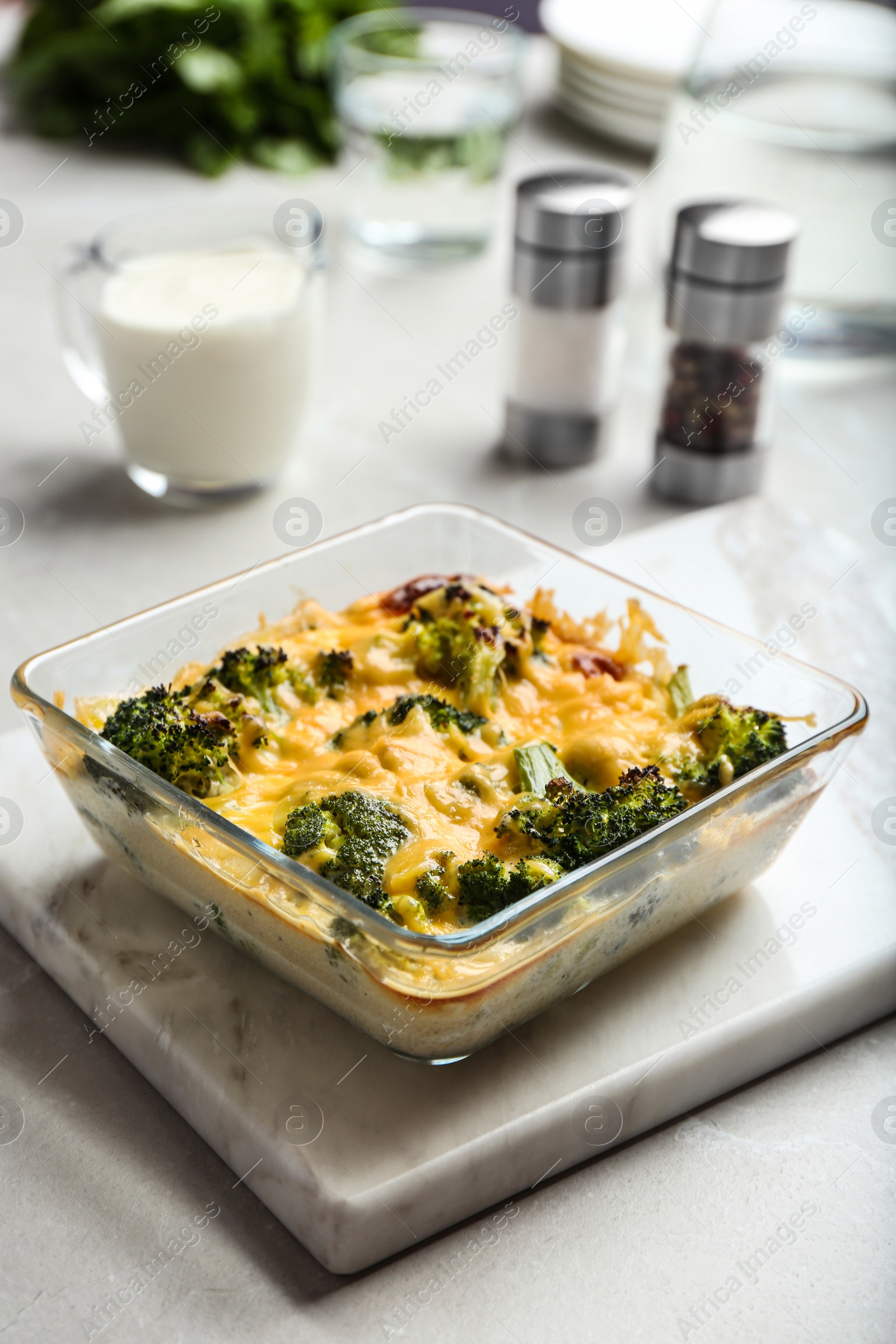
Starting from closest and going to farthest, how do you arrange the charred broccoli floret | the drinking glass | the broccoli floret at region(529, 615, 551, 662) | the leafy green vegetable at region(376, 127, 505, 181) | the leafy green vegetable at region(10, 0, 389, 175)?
the charred broccoli floret < the broccoli floret at region(529, 615, 551, 662) < the drinking glass < the leafy green vegetable at region(376, 127, 505, 181) < the leafy green vegetable at region(10, 0, 389, 175)

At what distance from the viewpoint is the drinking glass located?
8.15 ft

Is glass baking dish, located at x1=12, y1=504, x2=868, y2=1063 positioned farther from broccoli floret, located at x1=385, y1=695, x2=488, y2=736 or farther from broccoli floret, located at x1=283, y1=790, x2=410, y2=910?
broccoli floret, located at x1=385, y1=695, x2=488, y2=736

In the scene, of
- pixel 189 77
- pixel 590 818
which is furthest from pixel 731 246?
pixel 189 77

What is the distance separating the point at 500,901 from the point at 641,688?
389mm

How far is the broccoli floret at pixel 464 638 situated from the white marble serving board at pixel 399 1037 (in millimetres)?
289

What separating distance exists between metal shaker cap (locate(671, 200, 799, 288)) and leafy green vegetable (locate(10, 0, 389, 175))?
1.45 meters

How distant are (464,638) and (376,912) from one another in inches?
17.4

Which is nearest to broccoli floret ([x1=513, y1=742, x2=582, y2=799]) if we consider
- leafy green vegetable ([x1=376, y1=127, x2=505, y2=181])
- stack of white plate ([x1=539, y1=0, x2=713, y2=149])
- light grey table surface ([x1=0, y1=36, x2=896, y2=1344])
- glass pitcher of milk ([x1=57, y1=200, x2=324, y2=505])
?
light grey table surface ([x1=0, y1=36, x2=896, y2=1344])

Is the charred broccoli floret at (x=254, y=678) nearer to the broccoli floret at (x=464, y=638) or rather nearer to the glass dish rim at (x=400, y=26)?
the broccoli floret at (x=464, y=638)

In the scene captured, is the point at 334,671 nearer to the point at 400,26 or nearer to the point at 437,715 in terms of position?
the point at 437,715

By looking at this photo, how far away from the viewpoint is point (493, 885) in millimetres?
1174

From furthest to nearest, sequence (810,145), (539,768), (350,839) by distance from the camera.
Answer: (810,145) < (539,768) < (350,839)

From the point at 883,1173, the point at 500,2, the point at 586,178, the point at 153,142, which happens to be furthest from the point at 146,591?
the point at 500,2

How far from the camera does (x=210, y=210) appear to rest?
2.32 meters
